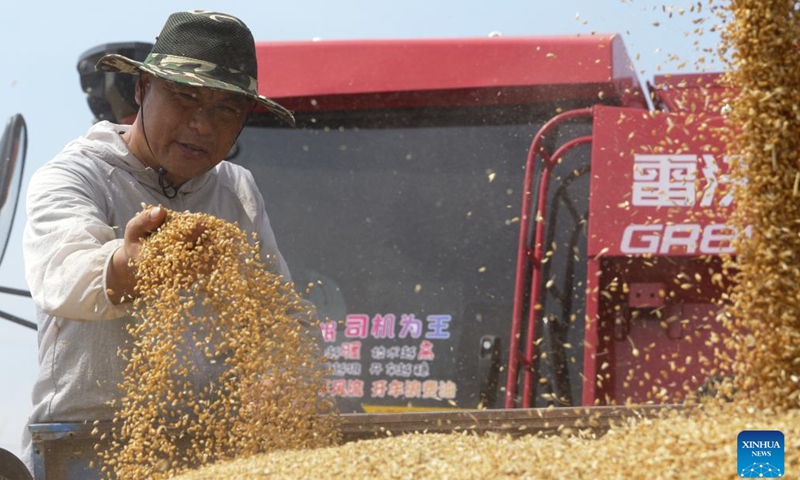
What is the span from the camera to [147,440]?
270 cm

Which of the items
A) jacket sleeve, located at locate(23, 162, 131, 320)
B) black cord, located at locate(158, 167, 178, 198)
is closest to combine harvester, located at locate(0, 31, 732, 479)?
black cord, located at locate(158, 167, 178, 198)

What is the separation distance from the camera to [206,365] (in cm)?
289

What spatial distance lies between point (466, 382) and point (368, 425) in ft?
3.93

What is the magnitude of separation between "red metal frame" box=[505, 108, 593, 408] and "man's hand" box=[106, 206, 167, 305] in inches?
66.9

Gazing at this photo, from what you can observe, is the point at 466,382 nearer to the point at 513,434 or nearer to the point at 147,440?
the point at 513,434

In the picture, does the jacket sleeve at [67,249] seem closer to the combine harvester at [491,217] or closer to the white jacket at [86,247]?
the white jacket at [86,247]

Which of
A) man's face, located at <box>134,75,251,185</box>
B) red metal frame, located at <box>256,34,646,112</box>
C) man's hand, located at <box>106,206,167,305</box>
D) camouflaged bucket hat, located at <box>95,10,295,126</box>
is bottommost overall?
man's hand, located at <box>106,206,167,305</box>

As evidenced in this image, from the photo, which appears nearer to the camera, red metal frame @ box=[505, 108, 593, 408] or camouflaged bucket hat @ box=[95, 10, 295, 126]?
camouflaged bucket hat @ box=[95, 10, 295, 126]

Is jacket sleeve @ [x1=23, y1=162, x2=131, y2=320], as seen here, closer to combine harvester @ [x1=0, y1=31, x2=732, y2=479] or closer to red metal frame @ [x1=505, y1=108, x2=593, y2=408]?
combine harvester @ [x1=0, y1=31, x2=732, y2=479]

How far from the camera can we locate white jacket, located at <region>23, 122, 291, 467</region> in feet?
8.61

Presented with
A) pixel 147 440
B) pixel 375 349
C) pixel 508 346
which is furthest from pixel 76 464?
pixel 508 346

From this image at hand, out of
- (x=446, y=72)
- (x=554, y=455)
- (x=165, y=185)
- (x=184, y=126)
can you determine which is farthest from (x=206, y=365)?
(x=446, y=72)

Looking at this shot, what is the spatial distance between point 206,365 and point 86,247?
48 cm

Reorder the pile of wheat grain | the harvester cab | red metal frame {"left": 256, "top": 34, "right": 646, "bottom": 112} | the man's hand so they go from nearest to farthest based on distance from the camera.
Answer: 1. the pile of wheat grain
2. the man's hand
3. the harvester cab
4. red metal frame {"left": 256, "top": 34, "right": 646, "bottom": 112}
